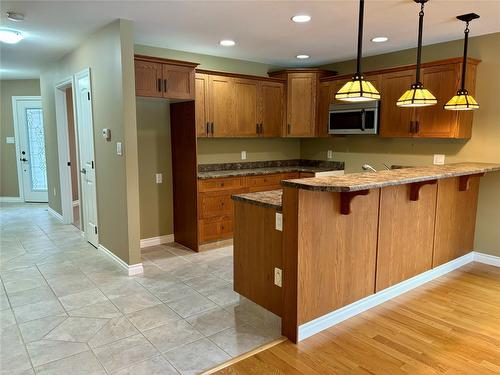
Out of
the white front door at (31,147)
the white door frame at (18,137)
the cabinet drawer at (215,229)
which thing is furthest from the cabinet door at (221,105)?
the white door frame at (18,137)

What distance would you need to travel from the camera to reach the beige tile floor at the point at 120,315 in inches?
92.9

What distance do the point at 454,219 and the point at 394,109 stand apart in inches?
59.8

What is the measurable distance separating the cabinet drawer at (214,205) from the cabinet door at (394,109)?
219 cm

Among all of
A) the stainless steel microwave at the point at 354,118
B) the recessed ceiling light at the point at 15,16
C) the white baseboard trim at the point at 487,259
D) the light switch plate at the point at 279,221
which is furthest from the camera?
the stainless steel microwave at the point at 354,118

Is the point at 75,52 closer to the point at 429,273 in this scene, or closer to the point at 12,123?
the point at 12,123

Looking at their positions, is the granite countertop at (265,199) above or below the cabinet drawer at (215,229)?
above

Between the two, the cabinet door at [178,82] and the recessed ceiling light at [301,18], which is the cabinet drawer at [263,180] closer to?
the cabinet door at [178,82]

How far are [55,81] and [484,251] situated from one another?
253 inches

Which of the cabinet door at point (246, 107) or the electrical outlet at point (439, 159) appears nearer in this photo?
the electrical outlet at point (439, 159)

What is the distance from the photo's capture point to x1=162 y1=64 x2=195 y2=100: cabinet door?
13.7ft

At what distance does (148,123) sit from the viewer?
4.68 meters

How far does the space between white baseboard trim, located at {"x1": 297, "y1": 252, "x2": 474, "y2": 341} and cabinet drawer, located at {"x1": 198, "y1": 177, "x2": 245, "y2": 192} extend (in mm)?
2357

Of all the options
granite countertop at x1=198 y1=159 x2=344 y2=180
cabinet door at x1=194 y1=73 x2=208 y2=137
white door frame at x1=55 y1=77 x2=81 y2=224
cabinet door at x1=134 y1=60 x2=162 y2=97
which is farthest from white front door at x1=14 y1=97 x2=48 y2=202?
cabinet door at x1=134 y1=60 x2=162 y2=97

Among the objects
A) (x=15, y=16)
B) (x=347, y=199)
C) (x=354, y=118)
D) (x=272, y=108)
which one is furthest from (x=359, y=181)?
(x=15, y=16)
